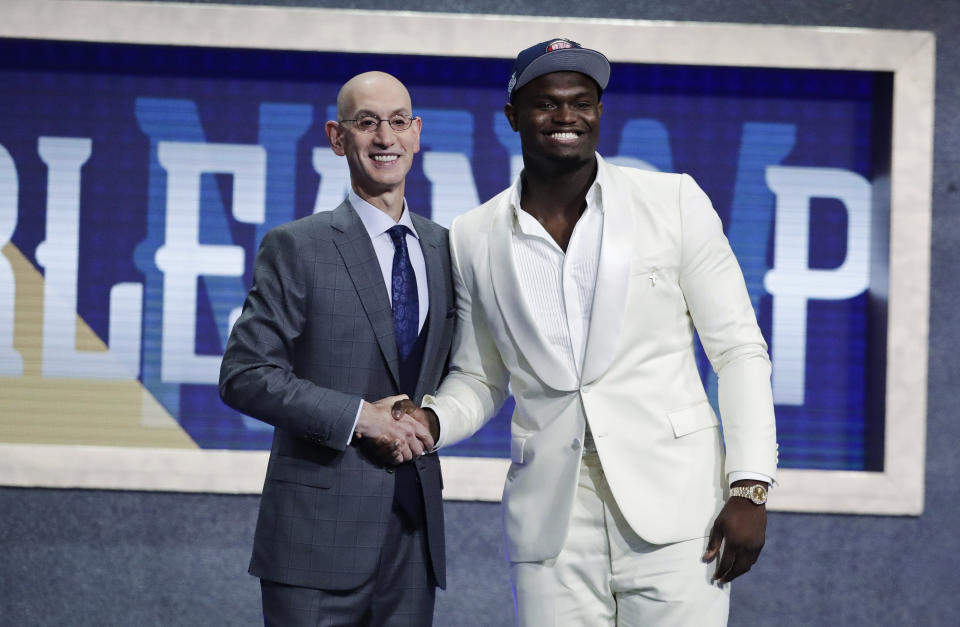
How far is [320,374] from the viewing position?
2.32 m

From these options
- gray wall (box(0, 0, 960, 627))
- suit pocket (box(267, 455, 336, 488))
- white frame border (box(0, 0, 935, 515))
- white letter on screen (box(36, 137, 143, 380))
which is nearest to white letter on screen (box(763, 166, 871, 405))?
white frame border (box(0, 0, 935, 515))

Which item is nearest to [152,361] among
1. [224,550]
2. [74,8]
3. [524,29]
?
[224,550]

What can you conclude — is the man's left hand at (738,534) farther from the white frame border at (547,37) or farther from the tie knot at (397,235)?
the white frame border at (547,37)

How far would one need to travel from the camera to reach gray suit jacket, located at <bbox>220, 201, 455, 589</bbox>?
2.28 meters

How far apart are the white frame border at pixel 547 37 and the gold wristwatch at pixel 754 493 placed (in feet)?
7.53

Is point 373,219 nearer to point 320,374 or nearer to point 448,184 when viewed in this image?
point 320,374

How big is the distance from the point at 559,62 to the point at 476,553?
8.66 feet

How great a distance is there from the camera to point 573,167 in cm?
218

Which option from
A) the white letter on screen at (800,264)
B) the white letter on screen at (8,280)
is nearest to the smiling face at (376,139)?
the white letter on screen at (800,264)

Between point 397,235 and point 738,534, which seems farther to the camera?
point 397,235

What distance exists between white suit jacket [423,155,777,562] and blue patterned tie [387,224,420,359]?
243mm

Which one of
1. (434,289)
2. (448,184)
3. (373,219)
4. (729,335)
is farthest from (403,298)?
(448,184)

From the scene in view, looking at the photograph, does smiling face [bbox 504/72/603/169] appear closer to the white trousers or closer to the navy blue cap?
the navy blue cap

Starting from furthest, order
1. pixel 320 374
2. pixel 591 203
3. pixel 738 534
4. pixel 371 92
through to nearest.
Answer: pixel 371 92, pixel 320 374, pixel 591 203, pixel 738 534
